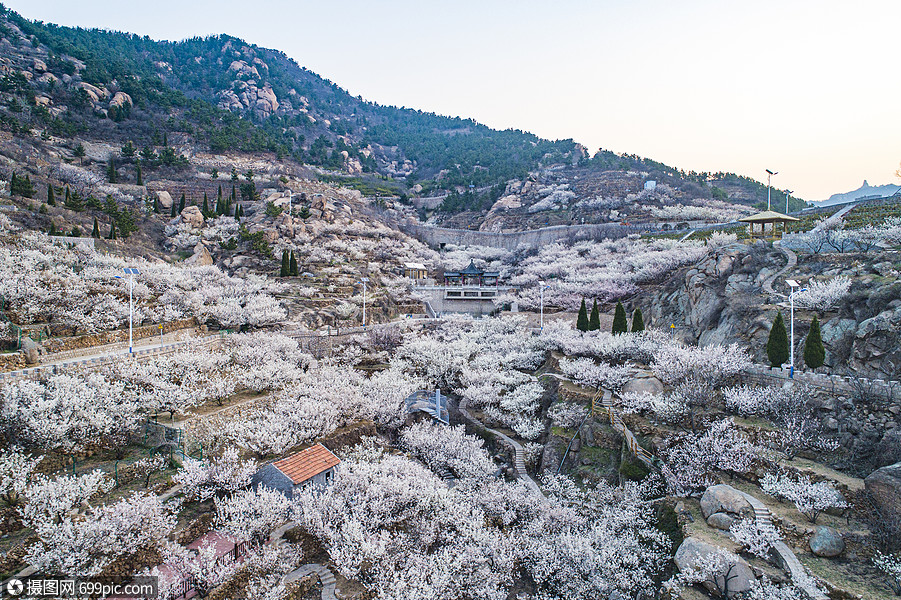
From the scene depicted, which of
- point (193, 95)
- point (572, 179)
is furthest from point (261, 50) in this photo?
point (572, 179)

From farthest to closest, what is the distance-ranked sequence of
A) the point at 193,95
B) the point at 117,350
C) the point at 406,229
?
the point at 193,95
the point at 406,229
the point at 117,350

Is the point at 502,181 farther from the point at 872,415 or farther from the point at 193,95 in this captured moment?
the point at 193,95

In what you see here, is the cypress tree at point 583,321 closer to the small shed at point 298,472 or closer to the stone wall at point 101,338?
the small shed at point 298,472

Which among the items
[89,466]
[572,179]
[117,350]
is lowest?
[89,466]

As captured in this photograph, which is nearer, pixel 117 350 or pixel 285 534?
pixel 285 534

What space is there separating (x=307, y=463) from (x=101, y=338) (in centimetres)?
1229

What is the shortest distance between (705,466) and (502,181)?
74383 millimetres

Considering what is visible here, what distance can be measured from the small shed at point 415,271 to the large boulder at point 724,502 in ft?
124

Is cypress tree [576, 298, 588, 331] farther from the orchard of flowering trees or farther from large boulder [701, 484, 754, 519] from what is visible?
the orchard of flowering trees

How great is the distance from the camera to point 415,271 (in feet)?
169

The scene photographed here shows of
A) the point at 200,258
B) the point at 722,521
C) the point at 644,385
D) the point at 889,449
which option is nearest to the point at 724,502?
the point at 722,521

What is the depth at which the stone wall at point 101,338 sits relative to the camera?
62.0ft

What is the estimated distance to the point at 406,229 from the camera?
6738cm

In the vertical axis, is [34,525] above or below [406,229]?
below
